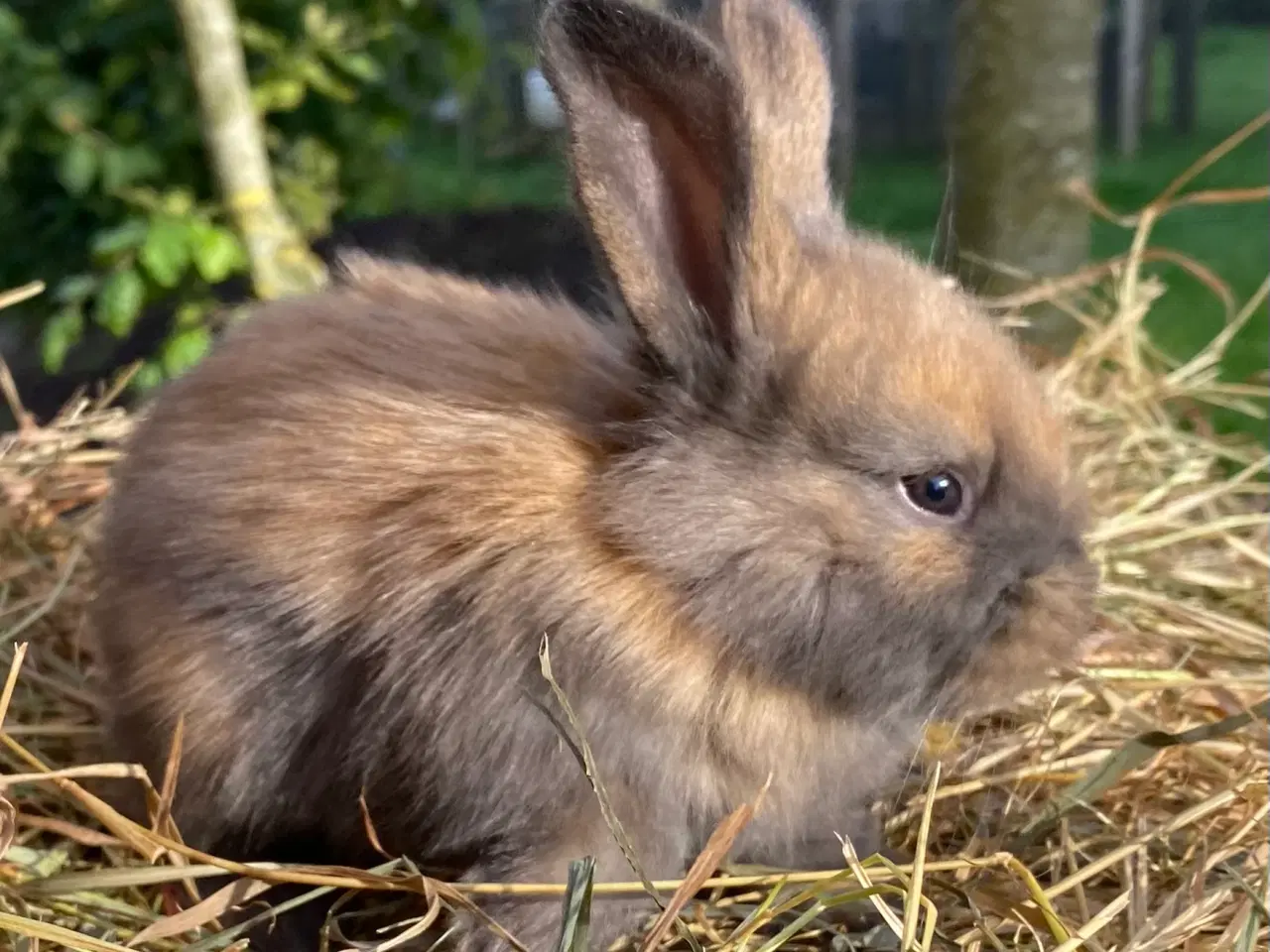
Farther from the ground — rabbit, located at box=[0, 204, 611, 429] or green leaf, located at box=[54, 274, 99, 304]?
green leaf, located at box=[54, 274, 99, 304]

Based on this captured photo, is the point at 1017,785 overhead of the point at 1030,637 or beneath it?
beneath

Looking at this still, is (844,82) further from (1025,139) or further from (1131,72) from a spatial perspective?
(1131,72)

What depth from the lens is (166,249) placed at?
2.71m

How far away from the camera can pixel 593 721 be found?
1.14 metres

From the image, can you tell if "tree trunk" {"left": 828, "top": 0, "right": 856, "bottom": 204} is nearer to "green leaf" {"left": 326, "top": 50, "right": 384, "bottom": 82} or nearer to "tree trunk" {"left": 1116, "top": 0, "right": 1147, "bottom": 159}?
"tree trunk" {"left": 1116, "top": 0, "right": 1147, "bottom": 159}

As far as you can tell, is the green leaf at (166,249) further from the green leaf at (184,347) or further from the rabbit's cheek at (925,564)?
the rabbit's cheek at (925,564)

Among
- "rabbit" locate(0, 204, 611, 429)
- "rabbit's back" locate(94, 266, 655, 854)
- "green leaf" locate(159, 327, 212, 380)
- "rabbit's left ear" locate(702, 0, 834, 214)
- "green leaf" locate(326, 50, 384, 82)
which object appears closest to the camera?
"rabbit's back" locate(94, 266, 655, 854)

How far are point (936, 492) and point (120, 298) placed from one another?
2.23 m

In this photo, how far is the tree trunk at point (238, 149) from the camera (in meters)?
2.54

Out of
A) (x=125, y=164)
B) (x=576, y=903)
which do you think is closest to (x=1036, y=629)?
(x=576, y=903)

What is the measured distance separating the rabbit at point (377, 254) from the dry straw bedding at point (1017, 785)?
799 mm

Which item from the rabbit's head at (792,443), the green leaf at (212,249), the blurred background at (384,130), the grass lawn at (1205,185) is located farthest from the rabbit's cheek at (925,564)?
the green leaf at (212,249)

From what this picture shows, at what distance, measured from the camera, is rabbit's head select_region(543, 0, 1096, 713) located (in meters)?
1.09

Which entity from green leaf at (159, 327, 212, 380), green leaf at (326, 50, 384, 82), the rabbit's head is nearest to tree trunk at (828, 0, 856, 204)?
the rabbit's head
